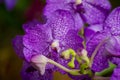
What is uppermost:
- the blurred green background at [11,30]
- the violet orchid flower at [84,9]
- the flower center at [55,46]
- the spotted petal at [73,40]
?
the violet orchid flower at [84,9]

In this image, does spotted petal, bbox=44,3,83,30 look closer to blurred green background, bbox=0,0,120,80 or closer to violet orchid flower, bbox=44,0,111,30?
violet orchid flower, bbox=44,0,111,30

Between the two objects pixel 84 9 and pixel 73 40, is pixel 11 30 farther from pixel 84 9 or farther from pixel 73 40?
pixel 73 40

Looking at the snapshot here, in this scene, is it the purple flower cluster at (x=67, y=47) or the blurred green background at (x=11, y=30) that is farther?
the blurred green background at (x=11, y=30)

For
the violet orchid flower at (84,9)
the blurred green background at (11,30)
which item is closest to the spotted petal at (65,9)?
the violet orchid flower at (84,9)

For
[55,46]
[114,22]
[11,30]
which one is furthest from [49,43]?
[11,30]

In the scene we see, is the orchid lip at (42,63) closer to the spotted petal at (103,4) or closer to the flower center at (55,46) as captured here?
the flower center at (55,46)

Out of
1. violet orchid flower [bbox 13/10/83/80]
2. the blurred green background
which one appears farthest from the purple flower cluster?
the blurred green background
